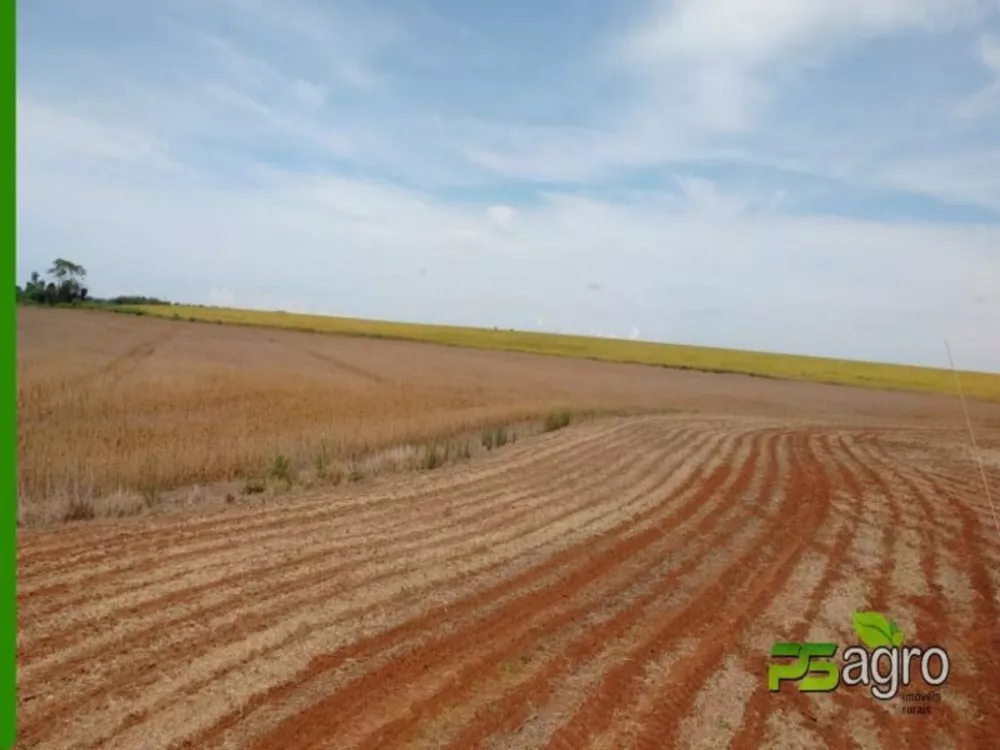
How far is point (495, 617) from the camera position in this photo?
6.59 m

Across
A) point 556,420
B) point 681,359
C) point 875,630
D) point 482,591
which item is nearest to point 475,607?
point 482,591

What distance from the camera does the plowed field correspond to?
4836 millimetres

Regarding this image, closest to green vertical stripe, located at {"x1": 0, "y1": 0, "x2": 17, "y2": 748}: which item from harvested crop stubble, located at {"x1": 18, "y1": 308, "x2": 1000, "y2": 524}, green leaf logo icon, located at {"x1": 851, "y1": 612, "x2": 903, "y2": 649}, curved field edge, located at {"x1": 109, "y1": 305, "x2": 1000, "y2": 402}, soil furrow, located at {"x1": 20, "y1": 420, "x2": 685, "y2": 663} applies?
soil furrow, located at {"x1": 20, "y1": 420, "x2": 685, "y2": 663}

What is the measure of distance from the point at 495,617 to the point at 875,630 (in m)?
3.48

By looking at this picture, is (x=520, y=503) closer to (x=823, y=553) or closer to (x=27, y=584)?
Answer: (x=823, y=553)

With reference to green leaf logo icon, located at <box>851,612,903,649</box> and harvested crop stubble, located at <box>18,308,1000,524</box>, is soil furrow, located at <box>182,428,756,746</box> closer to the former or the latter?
green leaf logo icon, located at <box>851,612,903,649</box>

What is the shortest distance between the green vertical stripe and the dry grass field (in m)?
0.52

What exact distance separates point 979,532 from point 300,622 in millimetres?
9285

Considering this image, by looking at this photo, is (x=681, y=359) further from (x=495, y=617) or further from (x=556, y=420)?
(x=495, y=617)

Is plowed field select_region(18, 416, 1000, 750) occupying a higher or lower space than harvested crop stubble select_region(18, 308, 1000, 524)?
lower

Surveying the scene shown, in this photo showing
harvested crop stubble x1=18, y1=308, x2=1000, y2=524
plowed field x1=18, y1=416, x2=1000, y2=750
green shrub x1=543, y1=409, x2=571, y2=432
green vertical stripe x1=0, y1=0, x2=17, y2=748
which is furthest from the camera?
green shrub x1=543, y1=409, x2=571, y2=432

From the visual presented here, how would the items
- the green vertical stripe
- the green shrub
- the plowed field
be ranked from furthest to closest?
the green shrub, the plowed field, the green vertical stripe

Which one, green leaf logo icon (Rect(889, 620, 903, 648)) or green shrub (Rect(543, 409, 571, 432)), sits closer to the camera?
green leaf logo icon (Rect(889, 620, 903, 648))

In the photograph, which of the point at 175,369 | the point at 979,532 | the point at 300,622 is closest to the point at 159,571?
the point at 300,622
